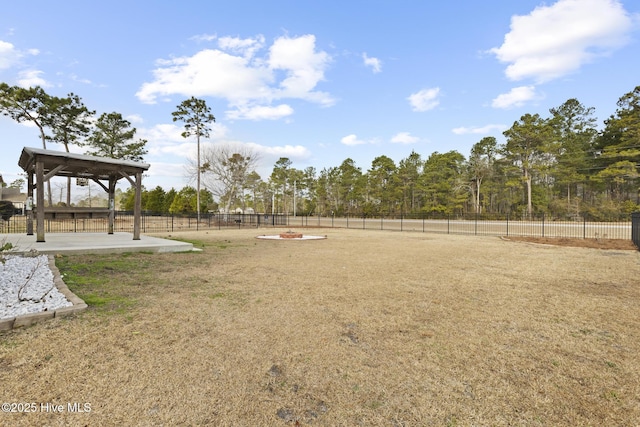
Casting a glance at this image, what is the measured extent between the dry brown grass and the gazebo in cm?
538

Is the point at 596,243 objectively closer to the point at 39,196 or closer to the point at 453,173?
the point at 39,196

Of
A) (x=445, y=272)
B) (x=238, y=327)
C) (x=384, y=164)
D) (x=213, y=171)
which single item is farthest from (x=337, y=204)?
(x=238, y=327)

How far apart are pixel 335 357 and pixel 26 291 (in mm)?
4384

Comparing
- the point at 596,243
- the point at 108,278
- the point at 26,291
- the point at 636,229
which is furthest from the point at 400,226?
the point at 26,291

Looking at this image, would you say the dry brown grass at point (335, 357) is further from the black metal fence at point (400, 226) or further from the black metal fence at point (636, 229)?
the black metal fence at point (400, 226)

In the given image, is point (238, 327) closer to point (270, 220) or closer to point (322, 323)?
point (322, 323)

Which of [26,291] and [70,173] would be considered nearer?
[26,291]

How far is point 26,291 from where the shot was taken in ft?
13.8

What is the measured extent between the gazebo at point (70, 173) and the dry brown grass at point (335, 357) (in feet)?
17.6

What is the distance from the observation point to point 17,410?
6.55ft

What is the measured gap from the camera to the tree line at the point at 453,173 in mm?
30891

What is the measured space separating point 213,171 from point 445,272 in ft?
107

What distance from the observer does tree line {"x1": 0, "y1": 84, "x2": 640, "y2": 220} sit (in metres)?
30.9

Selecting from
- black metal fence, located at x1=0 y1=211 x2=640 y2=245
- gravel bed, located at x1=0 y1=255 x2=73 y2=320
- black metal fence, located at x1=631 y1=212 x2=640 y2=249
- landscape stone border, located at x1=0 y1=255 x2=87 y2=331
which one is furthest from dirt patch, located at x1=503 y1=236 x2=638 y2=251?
gravel bed, located at x1=0 y1=255 x2=73 y2=320
